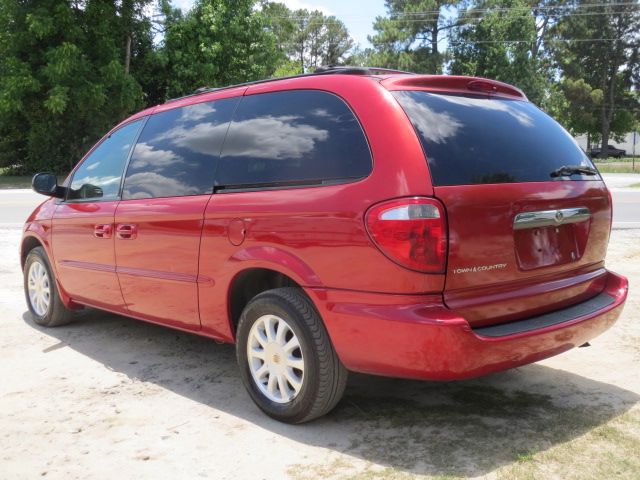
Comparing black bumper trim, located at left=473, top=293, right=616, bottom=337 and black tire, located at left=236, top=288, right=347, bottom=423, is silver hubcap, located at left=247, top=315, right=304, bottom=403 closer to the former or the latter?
black tire, located at left=236, top=288, right=347, bottom=423

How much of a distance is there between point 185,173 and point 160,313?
0.96 m

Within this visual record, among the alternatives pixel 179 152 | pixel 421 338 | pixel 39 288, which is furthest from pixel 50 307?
pixel 421 338

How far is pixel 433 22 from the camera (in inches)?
2112

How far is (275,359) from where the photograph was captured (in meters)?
3.46

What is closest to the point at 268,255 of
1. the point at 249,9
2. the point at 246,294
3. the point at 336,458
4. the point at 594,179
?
the point at 246,294

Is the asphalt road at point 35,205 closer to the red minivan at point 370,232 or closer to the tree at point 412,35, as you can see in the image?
the red minivan at point 370,232

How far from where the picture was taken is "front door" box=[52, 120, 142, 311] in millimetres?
4676

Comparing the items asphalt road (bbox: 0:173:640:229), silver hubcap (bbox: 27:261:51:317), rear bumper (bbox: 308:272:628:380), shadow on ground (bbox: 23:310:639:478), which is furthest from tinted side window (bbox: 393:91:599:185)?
asphalt road (bbox: 0:173:640:229)

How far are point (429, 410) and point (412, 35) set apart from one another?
176ft

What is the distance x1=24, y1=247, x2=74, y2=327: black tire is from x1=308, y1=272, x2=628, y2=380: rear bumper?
10.4ft

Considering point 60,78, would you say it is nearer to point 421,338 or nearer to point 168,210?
point 168,210

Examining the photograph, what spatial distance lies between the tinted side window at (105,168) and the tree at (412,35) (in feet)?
161

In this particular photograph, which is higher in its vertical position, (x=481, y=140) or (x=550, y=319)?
(x=481, y=140)

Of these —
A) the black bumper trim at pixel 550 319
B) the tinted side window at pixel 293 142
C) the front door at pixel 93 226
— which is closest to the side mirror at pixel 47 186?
the front door at pixel 93 226
